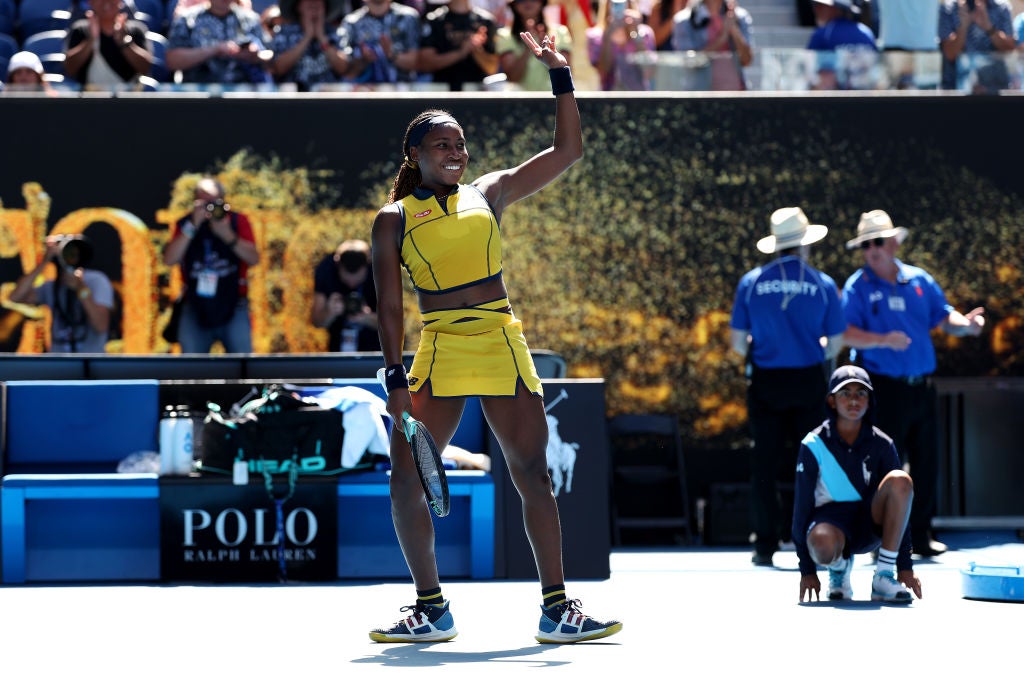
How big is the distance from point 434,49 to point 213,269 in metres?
2.36

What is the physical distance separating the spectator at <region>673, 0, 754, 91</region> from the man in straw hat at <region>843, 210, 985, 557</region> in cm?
234

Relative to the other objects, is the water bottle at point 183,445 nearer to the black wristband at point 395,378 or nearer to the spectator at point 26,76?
the black wristband at point 395,378

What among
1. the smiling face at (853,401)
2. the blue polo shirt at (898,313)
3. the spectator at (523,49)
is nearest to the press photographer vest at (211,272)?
the spectator at (523,49)

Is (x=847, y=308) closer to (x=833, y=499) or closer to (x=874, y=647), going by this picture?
(x=833, y=499)

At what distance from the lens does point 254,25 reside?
41.2 feet

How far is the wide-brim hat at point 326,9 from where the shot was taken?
12570 mm

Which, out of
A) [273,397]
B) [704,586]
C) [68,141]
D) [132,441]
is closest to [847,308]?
[704,586]

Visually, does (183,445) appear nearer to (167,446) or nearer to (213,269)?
(167,446)

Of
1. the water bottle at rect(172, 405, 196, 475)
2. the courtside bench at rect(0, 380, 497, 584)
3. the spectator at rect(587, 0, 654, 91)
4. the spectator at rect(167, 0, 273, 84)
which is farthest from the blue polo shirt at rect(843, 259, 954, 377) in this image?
the spectator at rect(167, 0, 273, 84)

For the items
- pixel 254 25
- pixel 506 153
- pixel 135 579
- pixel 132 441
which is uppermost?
pixel 254 25

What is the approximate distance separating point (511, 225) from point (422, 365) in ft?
21.0

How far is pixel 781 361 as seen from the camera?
10.1 meters

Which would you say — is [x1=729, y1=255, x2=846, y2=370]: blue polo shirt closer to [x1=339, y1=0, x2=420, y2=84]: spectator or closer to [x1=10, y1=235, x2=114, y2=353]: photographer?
[x1=339, y1=0, x2=420, y2=84]: spectator

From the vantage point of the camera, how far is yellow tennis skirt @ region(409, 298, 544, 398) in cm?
619
